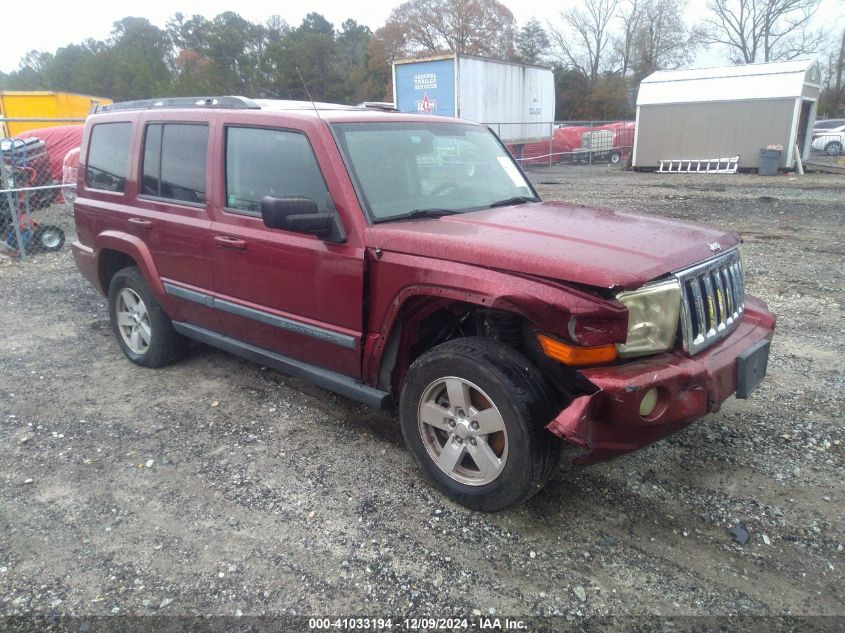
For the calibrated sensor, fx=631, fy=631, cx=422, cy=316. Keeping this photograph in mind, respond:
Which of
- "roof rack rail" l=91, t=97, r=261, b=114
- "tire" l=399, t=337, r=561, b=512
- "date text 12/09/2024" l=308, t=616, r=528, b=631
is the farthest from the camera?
"roof rack rail" l=91, t=97, r=261, b=114

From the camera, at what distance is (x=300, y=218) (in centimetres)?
315

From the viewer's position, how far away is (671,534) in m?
2.94

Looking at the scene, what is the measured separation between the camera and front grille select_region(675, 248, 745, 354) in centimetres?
280

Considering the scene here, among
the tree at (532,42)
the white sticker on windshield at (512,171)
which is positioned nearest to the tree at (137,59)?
the tree at (532,42)

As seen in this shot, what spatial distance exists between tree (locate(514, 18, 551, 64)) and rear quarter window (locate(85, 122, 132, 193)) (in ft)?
185

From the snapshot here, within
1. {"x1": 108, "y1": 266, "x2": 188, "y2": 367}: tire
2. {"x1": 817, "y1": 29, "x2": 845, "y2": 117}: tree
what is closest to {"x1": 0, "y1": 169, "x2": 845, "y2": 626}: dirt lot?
{"x1": 108, "y1": 266, "x2": 188, "y2": 367}: tire

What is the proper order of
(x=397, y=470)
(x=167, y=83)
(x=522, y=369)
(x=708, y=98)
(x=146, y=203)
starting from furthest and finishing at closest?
(x=167, y=83) < (x=708, y=98) < (x=146, y=203) < (x=397, y=470) < (x=522, y=369)

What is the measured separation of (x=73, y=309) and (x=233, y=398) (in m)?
3.49

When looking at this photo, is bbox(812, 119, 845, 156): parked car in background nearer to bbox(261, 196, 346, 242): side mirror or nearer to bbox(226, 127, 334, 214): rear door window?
bbox(226, 127, 334, 214): rear door window

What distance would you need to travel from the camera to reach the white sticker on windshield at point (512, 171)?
4223 mm

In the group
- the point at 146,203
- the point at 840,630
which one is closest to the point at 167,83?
the point at 146,203

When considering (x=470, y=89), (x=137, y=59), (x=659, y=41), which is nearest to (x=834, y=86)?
(x=659, y=41)

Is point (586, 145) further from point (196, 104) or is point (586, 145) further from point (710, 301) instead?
point (710, 301)

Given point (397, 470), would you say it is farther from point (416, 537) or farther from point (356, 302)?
point (356, 302)
